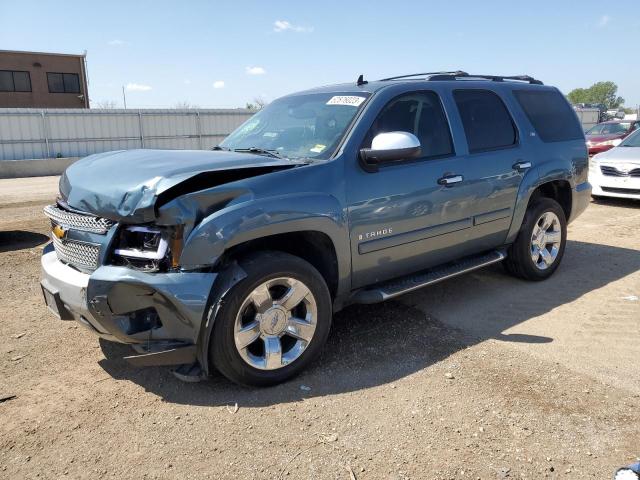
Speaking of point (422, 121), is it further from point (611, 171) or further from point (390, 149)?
point (611, 171)

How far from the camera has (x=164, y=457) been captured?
273cm

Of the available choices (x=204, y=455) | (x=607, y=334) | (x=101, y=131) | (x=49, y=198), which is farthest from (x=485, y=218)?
(x=101, y=131)

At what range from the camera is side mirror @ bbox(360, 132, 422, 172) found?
3.62 m

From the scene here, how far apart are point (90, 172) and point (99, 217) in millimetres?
497

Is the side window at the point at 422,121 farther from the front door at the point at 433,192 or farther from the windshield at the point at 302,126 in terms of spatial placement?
the windshield at the point at 302,126

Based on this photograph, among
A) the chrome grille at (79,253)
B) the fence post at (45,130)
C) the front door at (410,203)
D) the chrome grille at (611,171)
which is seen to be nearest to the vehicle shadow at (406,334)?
the front door at (410,203)

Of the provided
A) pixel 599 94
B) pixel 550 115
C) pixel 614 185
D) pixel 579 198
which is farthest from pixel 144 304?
pixel 599 94

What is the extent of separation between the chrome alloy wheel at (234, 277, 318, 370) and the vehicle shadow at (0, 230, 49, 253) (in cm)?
497

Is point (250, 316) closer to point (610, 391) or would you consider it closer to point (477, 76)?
point (610, 391)

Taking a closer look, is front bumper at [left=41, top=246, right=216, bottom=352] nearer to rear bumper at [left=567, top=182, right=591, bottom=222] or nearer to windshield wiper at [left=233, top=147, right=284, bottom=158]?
windshield wiper at [left=233, top=147, right=284, bottom=158]

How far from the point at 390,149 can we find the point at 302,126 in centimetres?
89

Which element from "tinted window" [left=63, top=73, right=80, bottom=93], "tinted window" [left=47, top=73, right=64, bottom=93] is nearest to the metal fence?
"tinted window" [left=47, top=73, right=64, bottom=93]

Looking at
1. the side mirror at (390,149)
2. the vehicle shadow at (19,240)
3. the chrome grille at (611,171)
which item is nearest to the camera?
the side mirror at (390,149)

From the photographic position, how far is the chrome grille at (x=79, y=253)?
318 cm
